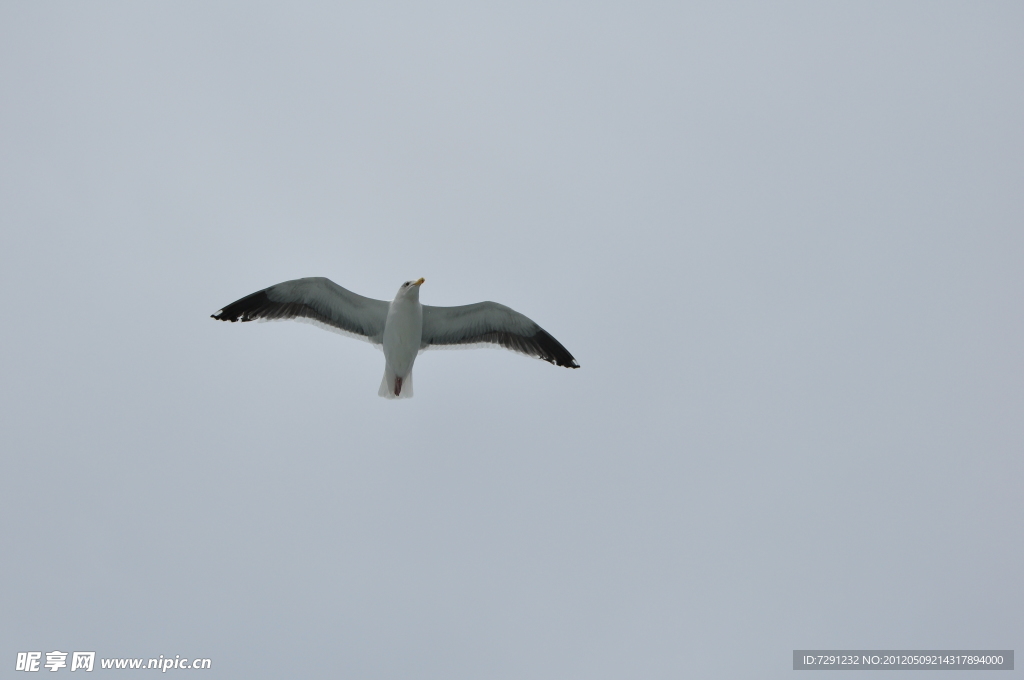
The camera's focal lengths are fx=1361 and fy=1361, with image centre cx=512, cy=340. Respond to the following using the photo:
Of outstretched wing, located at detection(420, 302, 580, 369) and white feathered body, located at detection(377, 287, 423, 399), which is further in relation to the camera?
outstretched wing, located at detection(420, 302, 580, 369)

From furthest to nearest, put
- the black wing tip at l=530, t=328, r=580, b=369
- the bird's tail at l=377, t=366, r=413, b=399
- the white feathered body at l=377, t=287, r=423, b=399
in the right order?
the black wing tip at l=530, t=328, r=580, b=369 < the bird's tail at l=377, t=366, r=413, b=399 < the white feathered body at l=377, t=287, r=423, b=399

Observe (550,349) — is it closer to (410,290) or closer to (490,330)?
(490,330)

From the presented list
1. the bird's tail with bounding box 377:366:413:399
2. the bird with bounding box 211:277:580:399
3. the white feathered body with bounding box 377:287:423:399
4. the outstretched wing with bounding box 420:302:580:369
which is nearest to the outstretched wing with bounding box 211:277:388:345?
the bird with bounding box 211:277:580:399

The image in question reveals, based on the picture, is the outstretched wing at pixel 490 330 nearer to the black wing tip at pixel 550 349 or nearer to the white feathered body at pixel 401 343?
the black wing tip at pixel 550 349

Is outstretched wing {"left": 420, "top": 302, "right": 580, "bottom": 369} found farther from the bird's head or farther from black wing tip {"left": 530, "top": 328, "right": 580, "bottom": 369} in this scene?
the bird's head

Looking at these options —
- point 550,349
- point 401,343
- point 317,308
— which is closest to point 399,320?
point 401,343

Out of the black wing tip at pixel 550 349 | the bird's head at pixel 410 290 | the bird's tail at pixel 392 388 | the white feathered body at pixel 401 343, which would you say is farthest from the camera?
the black wing tip at pixel 550 349

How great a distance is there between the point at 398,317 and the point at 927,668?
9.06 meters

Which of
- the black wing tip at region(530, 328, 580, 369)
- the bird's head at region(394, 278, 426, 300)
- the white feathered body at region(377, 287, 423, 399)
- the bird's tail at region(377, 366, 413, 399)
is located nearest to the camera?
the bird's head at region(394, 278, 426, 300)

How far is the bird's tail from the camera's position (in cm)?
1938

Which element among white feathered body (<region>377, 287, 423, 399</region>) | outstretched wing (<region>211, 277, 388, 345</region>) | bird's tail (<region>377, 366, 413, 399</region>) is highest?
outstretched wing (<region>211, 277, 388, 345</region>)

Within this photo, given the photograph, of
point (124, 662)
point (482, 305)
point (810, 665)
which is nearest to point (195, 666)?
point (124, 662)

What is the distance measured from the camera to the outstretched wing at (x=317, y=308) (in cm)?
1881

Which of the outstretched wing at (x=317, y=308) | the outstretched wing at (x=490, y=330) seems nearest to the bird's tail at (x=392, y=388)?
the outstretched wing at (x=317, y=308)
